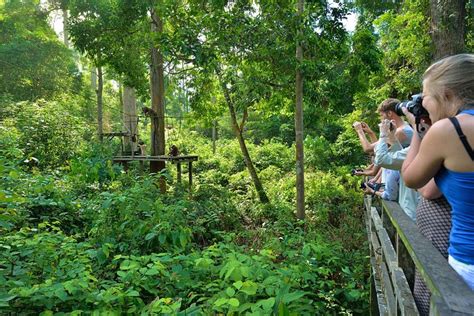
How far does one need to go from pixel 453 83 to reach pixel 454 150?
0.31 metres

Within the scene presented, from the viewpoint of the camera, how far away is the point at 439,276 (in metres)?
1.23

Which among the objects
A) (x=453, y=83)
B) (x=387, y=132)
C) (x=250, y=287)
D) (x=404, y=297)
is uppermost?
(x=453, y=83)

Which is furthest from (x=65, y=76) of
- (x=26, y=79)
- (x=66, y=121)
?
(x=66, y=121)

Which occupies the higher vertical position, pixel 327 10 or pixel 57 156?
pixel 327 10

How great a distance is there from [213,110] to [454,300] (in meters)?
12.2

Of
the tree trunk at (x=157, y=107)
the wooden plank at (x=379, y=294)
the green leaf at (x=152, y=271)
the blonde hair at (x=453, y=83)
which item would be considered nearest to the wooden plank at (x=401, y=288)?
the wooden plank at (x=379, y=294)

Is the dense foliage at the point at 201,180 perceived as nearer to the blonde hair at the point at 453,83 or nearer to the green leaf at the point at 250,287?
the green leaf at the point at 250,287

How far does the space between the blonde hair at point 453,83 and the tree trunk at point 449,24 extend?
552 centimetres

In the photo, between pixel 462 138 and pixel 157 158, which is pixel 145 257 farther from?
pixel 157 158

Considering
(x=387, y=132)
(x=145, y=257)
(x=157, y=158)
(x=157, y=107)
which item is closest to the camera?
(x=387, y=132)

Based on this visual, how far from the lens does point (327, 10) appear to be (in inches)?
308

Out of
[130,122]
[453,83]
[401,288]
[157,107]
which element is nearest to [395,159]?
[401,288]

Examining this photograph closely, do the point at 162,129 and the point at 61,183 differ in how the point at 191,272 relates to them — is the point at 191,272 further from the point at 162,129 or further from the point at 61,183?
the point at 162,129

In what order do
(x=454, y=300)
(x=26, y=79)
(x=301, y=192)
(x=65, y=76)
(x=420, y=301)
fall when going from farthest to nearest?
1. (x=65, y=76)
2. (x=26, y=79)
3. (x=301, y=192)
4. (x=420, y=301)
5. (x=454, y=300)
